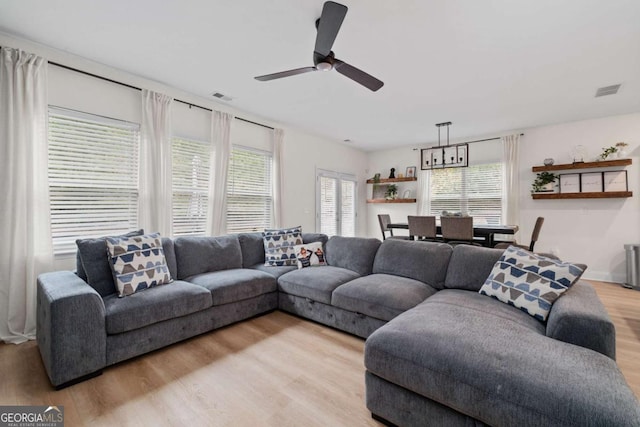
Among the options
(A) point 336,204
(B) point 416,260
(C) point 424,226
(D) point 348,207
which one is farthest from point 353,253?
(D) point 348,207

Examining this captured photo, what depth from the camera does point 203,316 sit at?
2.53 m

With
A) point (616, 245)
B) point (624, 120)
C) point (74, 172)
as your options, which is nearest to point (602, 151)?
point (624, 120)

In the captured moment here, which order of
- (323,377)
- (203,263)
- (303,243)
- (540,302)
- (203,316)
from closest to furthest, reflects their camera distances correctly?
(540,302) < (323,377) < (203,316) < (203,263) < (303,243)

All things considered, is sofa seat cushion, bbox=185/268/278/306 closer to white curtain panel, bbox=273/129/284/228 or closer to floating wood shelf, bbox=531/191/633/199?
white curtain panel, bbox=273/129/284/228

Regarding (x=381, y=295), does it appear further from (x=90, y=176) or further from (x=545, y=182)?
(x=545, y=182)

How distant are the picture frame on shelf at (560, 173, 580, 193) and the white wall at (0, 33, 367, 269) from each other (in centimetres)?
399

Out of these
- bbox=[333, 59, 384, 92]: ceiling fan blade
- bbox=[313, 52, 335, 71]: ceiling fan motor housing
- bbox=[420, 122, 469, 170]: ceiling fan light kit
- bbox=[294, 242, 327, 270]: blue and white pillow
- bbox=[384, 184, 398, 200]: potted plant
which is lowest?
bbox=[294, 242, 327, 270]: blue and white pillow

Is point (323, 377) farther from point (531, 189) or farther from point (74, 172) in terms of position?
point (531, 189)

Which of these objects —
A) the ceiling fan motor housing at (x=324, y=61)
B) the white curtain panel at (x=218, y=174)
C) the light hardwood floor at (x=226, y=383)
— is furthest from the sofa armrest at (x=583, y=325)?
the white curtain panel at (x=218, y=174)

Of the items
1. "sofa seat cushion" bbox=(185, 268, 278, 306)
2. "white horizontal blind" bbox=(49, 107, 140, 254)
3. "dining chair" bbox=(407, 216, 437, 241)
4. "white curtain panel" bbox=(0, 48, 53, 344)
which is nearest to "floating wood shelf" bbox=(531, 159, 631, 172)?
"dining chair" bbox=(407, 216, 437, 241)

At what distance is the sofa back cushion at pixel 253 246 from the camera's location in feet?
11.5

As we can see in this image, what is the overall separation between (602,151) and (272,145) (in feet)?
18.0

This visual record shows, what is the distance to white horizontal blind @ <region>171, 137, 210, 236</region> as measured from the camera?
3.58 metres

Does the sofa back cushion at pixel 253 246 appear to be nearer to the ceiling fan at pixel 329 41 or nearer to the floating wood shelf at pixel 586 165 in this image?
the ceiling fan at pixel 329 41
